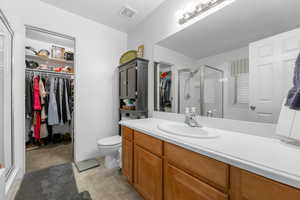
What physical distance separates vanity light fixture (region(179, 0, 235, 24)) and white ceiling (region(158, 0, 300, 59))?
0.07 meters

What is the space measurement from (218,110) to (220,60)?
0.48 m

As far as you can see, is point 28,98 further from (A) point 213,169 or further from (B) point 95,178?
(A) point 213,169

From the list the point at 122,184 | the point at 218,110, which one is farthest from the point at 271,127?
the point at 122,184

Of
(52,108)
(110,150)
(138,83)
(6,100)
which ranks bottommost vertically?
(110,150)

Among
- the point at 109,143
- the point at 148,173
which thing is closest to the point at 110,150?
the point at 109,143

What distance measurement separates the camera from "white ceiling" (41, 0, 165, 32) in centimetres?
171

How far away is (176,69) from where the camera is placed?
156 centimetres

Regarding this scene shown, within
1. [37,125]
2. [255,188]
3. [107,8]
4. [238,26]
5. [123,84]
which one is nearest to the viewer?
[255,188]

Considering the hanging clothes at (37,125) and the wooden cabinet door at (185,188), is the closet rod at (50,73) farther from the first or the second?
the wooden cabinet door at (185,188)

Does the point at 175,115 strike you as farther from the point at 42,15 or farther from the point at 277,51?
the point at 42,15

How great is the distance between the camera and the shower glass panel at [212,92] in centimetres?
114

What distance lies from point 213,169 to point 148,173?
0.63m

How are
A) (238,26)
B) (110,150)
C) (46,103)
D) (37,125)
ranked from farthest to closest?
(46,103), (37,125), (110,150), (238,26)

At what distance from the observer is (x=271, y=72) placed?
0.86m
